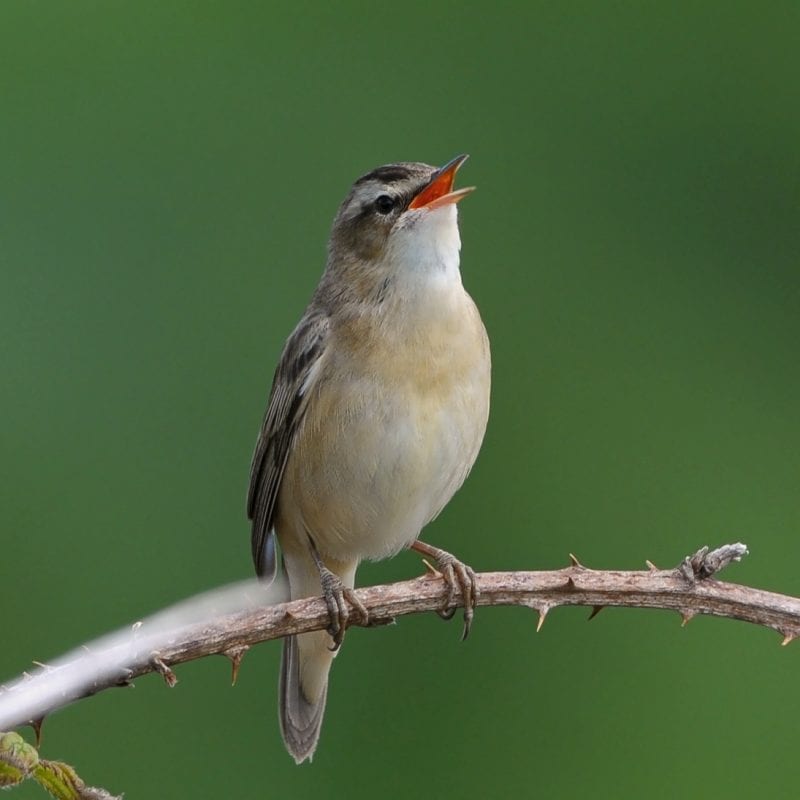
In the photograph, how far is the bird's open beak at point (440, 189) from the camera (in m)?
3.37

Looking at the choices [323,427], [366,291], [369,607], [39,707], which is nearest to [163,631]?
[39,707]

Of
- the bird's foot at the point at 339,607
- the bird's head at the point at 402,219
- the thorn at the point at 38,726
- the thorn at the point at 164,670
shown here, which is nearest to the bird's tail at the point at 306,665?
the bird's foot at the point at 339,607

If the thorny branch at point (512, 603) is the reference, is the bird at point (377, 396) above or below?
above

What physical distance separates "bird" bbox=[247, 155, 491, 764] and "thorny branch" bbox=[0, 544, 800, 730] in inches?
23.7

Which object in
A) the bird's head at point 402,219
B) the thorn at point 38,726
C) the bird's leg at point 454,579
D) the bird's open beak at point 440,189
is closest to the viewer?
the thorn at point 38,726

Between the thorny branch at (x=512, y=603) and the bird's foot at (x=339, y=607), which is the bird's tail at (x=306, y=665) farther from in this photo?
the thorny branch at (x=512, y=603)

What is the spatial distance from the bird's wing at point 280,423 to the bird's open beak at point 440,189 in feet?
1.46

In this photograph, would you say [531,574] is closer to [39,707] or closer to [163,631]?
[163,631]

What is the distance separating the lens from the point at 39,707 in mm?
1800

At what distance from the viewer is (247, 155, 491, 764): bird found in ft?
11.2

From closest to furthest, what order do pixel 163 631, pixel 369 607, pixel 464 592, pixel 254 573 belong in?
pixel 163 631, pixel 369 607, pixel 464 592, pixel 254 573

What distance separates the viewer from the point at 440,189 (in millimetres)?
3477

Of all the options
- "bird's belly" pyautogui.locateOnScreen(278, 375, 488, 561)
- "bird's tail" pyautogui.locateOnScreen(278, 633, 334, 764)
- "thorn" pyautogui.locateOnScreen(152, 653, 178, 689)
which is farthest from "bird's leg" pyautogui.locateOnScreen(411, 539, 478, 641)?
"thorn" pyautogui.locateOnScreen(152, 653, 178, 689)

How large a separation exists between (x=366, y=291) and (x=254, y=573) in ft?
2.98
